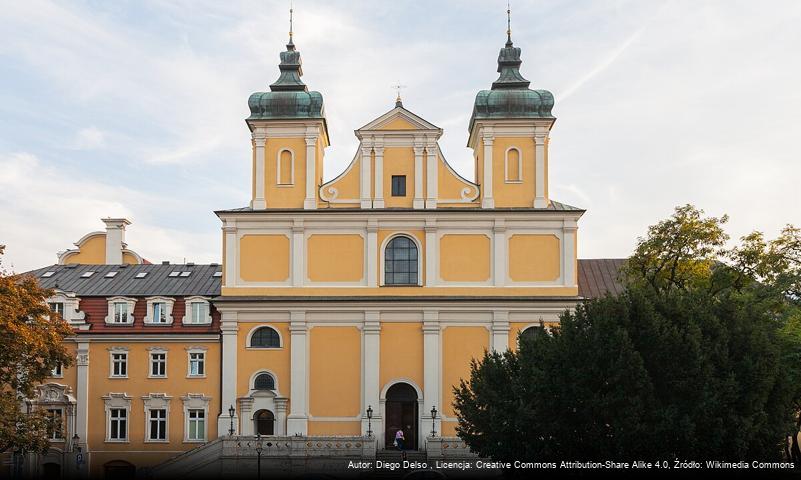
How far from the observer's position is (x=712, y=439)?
2780 centimetres

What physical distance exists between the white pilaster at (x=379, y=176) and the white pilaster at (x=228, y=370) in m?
8.26

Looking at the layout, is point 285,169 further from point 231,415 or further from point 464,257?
point 231,415

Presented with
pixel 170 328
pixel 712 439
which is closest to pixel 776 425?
pixel 712 439

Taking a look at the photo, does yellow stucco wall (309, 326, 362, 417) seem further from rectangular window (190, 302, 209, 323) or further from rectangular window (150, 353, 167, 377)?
rectangular window (150, 353, 167, 377)

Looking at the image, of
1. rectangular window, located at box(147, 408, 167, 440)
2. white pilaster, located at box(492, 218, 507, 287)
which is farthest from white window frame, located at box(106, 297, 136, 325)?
white pilaster, located at box(492, 218, 507, 287)

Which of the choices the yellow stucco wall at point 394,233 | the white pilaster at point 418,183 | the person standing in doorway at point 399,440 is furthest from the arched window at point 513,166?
the person standing in doorway at point 399,440

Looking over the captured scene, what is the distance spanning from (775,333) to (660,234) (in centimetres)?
1052

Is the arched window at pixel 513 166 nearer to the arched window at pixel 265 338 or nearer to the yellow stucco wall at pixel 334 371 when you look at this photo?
the yellow stucco wall at pixel 334 371

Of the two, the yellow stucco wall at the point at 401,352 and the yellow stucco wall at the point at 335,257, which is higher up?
the yellow stucco wall at the point at 335,257

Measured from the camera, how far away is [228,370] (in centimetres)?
4266

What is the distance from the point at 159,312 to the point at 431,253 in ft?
43.0

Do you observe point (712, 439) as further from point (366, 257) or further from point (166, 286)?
point (166, 286)

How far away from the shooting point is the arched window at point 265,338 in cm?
4309

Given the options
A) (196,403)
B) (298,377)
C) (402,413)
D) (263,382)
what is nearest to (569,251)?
(402,413)
